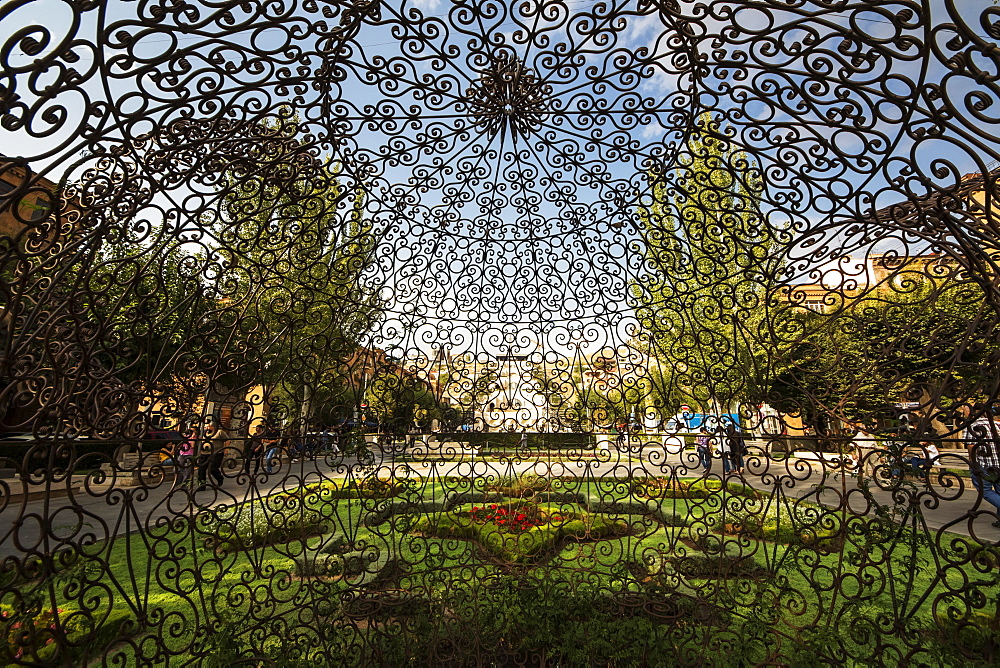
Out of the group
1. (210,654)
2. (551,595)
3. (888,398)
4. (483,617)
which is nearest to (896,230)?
(888,398)

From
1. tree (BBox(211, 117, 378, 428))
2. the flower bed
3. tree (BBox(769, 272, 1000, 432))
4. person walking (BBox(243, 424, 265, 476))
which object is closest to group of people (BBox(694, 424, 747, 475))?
tree (BBox(769, 272, 1000, 432))

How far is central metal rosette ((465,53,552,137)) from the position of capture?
11.3 feet

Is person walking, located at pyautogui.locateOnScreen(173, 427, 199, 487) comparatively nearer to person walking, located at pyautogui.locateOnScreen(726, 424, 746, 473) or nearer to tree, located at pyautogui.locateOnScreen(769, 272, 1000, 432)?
person walking, located at pyautogui.locateOnScreen(726, 424, 746, 473)

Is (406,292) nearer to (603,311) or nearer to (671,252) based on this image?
(603,311)

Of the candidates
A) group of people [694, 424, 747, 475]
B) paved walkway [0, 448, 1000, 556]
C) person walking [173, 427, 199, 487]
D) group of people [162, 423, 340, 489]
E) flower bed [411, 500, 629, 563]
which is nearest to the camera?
paved walkway [0, 448, 1000, 556]

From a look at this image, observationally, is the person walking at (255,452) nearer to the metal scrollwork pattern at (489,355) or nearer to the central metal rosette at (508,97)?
the metal scrollwork pattern at (489,355)

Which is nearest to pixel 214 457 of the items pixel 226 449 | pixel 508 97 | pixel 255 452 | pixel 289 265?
pixel 226 449

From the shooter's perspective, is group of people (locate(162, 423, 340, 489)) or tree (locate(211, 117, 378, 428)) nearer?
group of people (locate(162, 423, 340, 489))

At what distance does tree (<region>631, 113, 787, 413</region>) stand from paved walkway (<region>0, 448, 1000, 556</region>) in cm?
57

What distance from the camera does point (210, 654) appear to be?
294 centimetres

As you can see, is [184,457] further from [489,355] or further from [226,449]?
[489,355]

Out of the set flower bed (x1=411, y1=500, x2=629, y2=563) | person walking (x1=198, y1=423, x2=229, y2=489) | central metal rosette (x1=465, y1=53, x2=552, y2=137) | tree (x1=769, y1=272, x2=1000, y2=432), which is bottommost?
flower bed (x1=411, y1=500, x2=629, y2=563)

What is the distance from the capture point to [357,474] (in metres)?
3.51

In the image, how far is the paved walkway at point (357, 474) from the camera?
264cm
